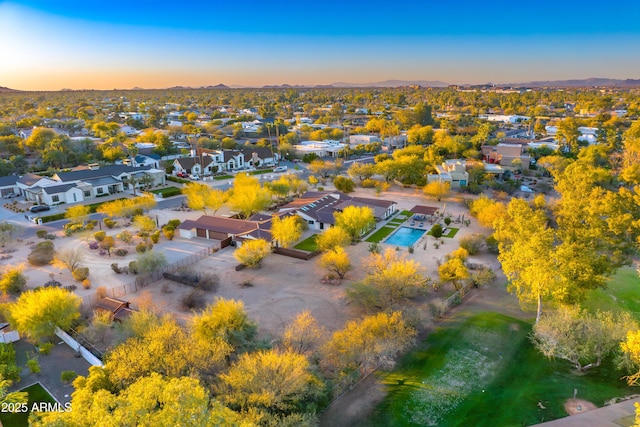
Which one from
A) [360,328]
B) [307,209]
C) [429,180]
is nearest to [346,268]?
[360,328]

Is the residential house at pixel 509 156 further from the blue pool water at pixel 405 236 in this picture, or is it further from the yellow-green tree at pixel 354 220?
the yellow-green tree at pixel 354 220

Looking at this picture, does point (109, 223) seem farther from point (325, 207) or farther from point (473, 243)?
point (473, 243)

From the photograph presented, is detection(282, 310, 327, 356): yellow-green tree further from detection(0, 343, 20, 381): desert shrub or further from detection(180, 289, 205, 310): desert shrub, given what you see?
detection(0, 343, 20, 381): desert shrub

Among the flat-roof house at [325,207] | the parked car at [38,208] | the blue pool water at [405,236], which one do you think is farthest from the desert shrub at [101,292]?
the parked car at [38,208]

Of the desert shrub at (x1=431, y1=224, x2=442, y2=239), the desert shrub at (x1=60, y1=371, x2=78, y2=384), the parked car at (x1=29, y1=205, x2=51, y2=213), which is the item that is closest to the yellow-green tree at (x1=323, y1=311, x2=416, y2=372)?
the desert shrub at (x1=60, y1=371, x2=78, y2=384)

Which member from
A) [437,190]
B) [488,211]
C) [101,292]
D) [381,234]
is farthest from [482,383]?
[437,190]

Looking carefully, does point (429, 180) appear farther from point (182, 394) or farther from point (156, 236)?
point (182, 394)
